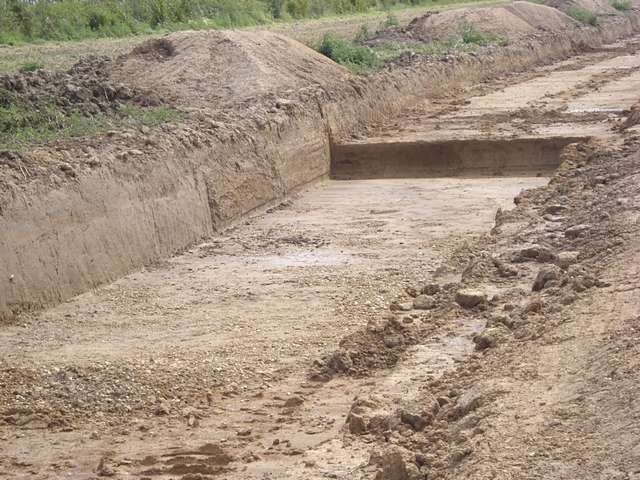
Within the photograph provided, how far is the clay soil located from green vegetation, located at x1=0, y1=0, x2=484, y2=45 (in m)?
13.6

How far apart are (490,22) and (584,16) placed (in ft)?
23.6

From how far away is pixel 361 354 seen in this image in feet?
25.9

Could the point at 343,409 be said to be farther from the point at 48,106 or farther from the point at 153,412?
the point at 48,106

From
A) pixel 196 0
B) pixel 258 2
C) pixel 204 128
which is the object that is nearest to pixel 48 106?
pixel 204 128

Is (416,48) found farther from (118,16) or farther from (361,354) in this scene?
(361,354)

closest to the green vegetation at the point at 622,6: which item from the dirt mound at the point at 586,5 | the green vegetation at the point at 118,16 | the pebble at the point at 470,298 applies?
the dirt mound at the point at 586,5

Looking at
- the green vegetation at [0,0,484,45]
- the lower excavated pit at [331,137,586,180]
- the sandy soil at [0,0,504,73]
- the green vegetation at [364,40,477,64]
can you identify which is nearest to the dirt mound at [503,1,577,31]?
the sandy soil at [0,0,504,73]

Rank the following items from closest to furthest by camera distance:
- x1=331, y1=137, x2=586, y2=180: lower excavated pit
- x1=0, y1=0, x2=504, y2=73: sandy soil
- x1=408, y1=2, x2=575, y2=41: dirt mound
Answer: x1=331, y1=137, x2=586, y2=180: lower excavated pit
x1=0, y1=0, x2=504, y2=73: sandy soil
x1=408, y1=2, x2=575, y2=41: dirt mound

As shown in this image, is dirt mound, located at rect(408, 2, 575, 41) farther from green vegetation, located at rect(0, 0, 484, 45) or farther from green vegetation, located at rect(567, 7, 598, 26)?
green vegetation, located at rect(0, 0, 484, 45)

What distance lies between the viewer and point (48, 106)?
1308 cm

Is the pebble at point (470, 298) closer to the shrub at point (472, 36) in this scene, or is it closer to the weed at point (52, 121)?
the weed at point (52, 121)

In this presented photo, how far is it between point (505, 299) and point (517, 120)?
10088 mm

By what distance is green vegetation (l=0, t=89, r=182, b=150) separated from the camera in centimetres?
1137

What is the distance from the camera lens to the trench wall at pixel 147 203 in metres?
9.51
